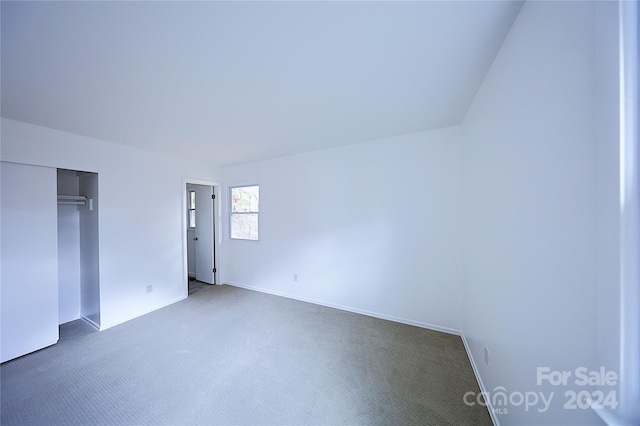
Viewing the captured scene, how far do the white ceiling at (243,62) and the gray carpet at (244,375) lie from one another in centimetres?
242

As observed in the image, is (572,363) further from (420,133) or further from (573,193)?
(420,133)

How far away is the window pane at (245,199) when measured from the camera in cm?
408

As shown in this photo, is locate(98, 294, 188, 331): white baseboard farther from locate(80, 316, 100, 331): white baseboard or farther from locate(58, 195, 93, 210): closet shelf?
locate(58, 195, 93, 210): closet shelf

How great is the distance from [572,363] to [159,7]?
234 cm

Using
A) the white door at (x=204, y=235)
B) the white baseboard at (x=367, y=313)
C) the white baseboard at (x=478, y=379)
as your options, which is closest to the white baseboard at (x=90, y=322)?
the white door at (x=204, y=235)

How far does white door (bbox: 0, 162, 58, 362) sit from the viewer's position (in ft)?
6.89

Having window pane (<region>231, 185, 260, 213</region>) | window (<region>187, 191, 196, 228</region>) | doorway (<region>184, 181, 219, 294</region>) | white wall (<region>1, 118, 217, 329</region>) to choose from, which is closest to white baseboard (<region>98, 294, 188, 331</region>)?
white wall (<region>1, 118, 217, 329</region>)

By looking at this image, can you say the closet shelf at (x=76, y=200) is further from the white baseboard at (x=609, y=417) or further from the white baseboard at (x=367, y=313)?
the white baseboard at (x=609, y=417)

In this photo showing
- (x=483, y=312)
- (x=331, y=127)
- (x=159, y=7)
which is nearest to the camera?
(x=159, y=7)

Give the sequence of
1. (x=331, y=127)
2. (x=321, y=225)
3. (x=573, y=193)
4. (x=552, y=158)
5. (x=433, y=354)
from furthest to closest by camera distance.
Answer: (x=321, y=225)
(x=331, y=127)
(x=433, y=354)
(x=552, y=158)
(x=573, y=193)

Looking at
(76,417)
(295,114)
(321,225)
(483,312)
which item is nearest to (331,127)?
(295,114)

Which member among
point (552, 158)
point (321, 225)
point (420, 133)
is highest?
point (420, 133)

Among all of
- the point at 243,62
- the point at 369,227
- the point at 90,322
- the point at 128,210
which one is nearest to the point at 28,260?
the point at 128,210

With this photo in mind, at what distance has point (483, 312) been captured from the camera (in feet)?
5.65
